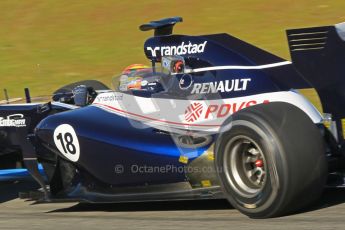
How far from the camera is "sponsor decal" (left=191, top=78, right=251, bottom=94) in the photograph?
18.2 feet

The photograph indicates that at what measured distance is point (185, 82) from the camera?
5.89 metres

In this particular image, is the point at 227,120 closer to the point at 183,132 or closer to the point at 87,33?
the point at 183,132

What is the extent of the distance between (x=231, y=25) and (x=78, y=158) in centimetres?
1570

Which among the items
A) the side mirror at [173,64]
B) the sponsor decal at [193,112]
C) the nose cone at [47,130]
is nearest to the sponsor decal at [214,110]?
the sponsor decal at [193,112]

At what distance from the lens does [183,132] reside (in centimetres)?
564

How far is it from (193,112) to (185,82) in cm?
32

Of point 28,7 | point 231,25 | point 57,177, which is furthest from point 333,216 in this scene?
point 28,7

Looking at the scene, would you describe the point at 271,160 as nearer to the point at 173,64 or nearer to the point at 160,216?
the point at 160,216

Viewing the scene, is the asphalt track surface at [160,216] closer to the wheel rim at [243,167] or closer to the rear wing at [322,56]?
the wheel rim at [243,167]

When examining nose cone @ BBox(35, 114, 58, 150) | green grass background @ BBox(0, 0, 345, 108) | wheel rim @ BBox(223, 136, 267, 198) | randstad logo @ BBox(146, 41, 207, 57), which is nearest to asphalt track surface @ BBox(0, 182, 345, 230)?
wheel rim @ BBox(223, 136, 267, 198)

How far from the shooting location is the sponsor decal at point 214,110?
18.1 ft

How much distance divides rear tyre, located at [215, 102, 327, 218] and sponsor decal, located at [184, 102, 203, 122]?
52cm

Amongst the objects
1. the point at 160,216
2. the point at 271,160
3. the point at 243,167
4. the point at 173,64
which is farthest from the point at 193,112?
the point at 271,160

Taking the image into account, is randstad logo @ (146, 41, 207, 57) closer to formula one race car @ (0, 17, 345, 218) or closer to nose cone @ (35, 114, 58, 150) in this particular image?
formula one race car @ (0, 17, 345, 218)
